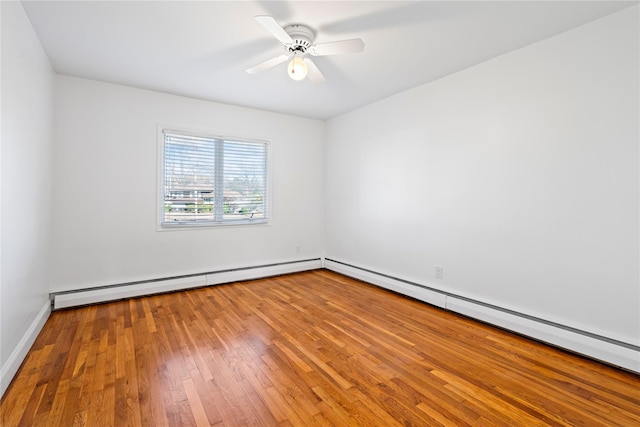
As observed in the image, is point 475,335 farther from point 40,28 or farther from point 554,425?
point 40,28

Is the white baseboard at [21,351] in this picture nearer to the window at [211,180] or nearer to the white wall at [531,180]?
the window at [211,180]

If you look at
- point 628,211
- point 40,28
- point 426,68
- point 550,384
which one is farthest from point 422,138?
point 40,28

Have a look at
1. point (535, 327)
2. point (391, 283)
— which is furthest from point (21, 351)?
point (535, 327)

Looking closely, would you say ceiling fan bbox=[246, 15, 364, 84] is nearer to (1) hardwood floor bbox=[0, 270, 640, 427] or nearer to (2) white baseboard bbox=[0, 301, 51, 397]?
(1) hardwood floor bbox=[0, 270, 640, 427]

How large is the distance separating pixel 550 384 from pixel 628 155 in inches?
65.2

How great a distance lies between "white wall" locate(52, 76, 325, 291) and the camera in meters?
3.21

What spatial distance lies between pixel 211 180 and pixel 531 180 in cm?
368

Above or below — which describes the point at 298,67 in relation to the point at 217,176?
above

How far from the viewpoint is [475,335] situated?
102 inches

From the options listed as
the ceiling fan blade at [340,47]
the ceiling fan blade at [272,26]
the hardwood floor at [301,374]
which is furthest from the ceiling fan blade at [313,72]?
the hardwood floor at [301,374]

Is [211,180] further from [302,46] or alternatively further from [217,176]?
[302,46]

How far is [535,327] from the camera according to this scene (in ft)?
8.14

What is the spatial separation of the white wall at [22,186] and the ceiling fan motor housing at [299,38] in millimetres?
1735

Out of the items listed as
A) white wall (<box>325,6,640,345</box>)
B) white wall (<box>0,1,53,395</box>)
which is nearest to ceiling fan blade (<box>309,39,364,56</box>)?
white wall (<box>325,6,640,345</box>)
